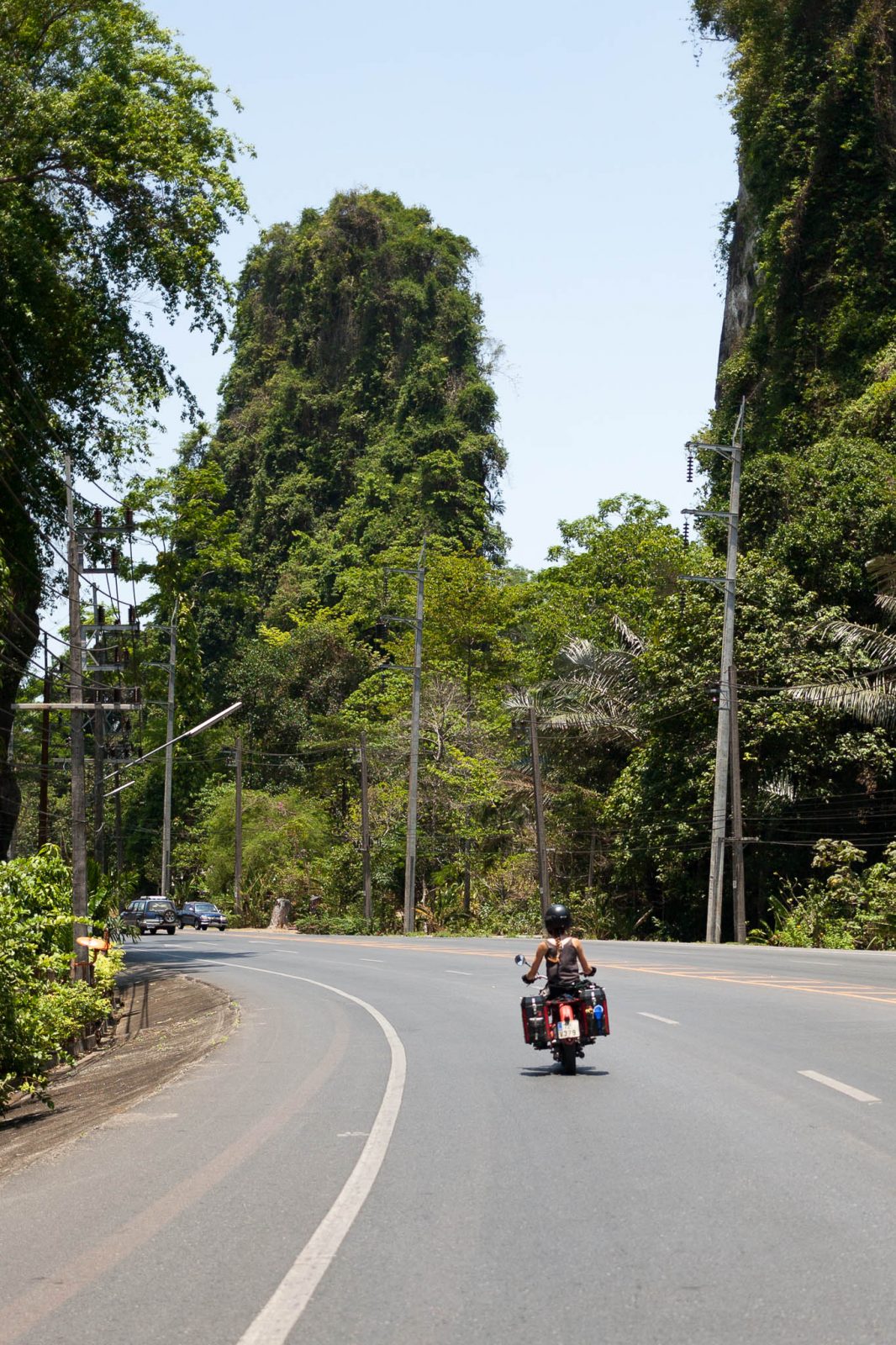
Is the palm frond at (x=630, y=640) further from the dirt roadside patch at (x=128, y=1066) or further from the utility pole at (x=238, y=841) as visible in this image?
the dirt roadside patch at (x=128, y=1066)

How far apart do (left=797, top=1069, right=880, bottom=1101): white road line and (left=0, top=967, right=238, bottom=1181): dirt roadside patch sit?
220 inches

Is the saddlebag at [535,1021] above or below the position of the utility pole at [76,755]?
below

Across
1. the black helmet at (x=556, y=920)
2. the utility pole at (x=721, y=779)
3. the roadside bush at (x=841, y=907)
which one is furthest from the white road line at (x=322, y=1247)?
the utility pole at (x=721, y=779)

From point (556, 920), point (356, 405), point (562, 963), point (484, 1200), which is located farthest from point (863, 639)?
point (356, 405)

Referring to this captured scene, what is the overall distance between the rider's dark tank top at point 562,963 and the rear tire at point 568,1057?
0.52 metres

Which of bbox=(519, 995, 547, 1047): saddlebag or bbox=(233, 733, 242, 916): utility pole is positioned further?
bbox=(233, 733, 242, 916): utility pole

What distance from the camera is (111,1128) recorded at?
36.7ft

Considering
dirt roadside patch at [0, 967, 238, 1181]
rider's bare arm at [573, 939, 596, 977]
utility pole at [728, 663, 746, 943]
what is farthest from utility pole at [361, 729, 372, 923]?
rider's bare arm at [573, 939, 596, 977]

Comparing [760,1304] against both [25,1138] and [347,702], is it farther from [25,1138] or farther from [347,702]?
Answer: [347,702]

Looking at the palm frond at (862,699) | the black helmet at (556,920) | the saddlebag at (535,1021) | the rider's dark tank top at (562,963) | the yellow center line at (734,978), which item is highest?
the palm frond at (862,699)

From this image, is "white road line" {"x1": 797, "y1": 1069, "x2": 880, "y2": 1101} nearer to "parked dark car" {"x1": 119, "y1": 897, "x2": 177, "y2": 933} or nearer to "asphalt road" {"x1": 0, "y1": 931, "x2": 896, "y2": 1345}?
"asphalt road" {"x1": 0, "y1": 931, "x2": 896, "y2": 1345}

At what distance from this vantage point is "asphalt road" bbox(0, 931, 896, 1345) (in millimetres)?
5574

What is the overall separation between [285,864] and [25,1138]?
58565 millimetres

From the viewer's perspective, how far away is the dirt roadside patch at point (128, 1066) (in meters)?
12.2
